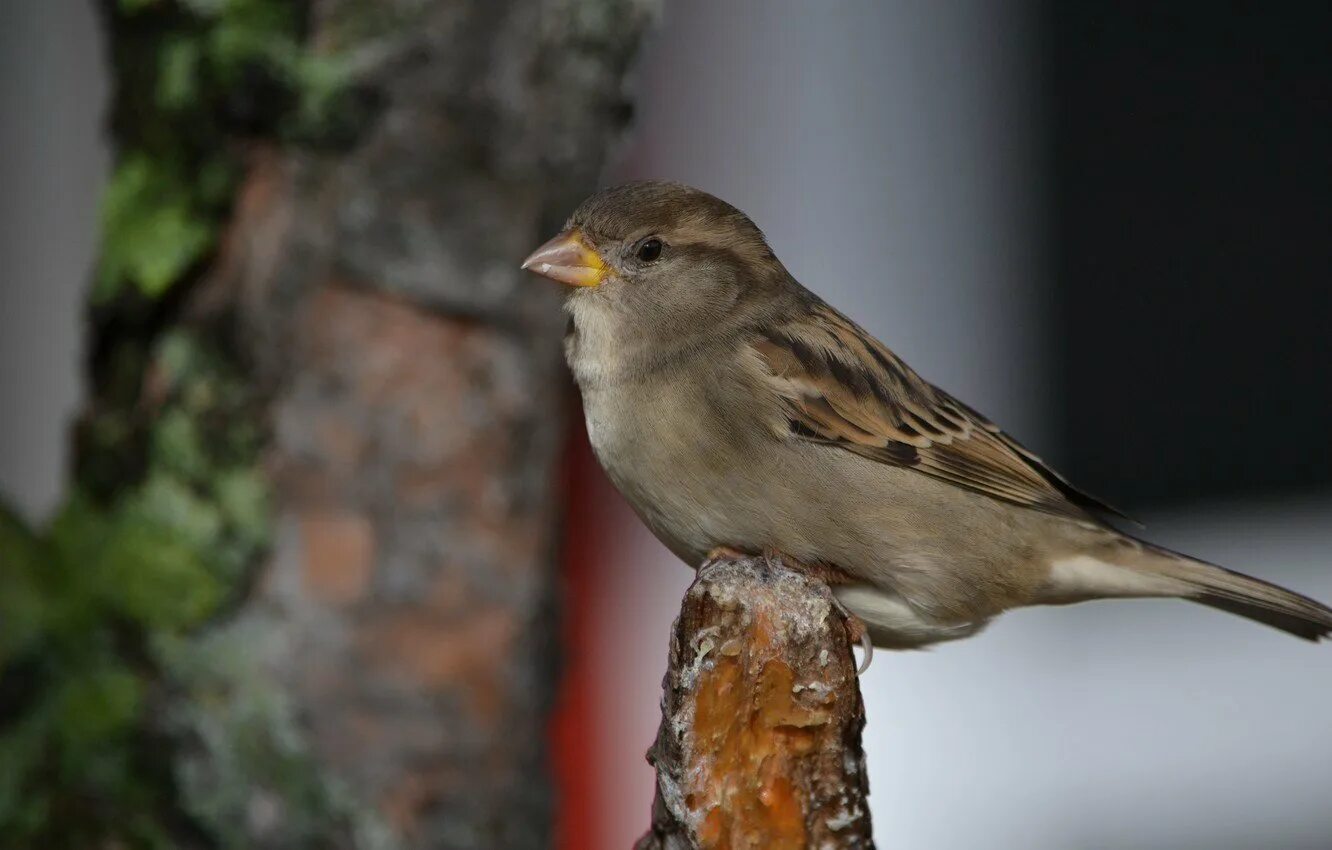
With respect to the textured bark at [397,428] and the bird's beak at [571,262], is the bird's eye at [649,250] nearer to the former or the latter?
the bird's beak at [571,262]

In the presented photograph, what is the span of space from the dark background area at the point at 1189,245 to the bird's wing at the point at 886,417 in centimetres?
288

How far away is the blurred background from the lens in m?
5.34

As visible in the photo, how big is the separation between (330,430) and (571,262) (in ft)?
2.84

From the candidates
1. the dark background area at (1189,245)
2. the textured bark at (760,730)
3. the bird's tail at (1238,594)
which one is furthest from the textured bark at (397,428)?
the dark background area at (1189,245)

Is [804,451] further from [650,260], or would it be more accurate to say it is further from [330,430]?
[330,430]

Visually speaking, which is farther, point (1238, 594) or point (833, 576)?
point (1238, 594)

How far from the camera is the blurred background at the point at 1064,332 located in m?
5.34

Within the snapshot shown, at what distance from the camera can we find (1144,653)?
17.9 ft

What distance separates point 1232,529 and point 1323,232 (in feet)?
3.58

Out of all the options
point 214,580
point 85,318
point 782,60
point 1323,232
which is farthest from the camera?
point 782,60

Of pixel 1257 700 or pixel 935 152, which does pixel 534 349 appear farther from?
pixel 1257 700

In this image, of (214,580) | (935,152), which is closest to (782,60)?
(935,152)

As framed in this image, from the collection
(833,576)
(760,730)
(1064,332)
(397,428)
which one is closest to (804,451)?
(833,576)

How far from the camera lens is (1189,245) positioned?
5484 millimetres
